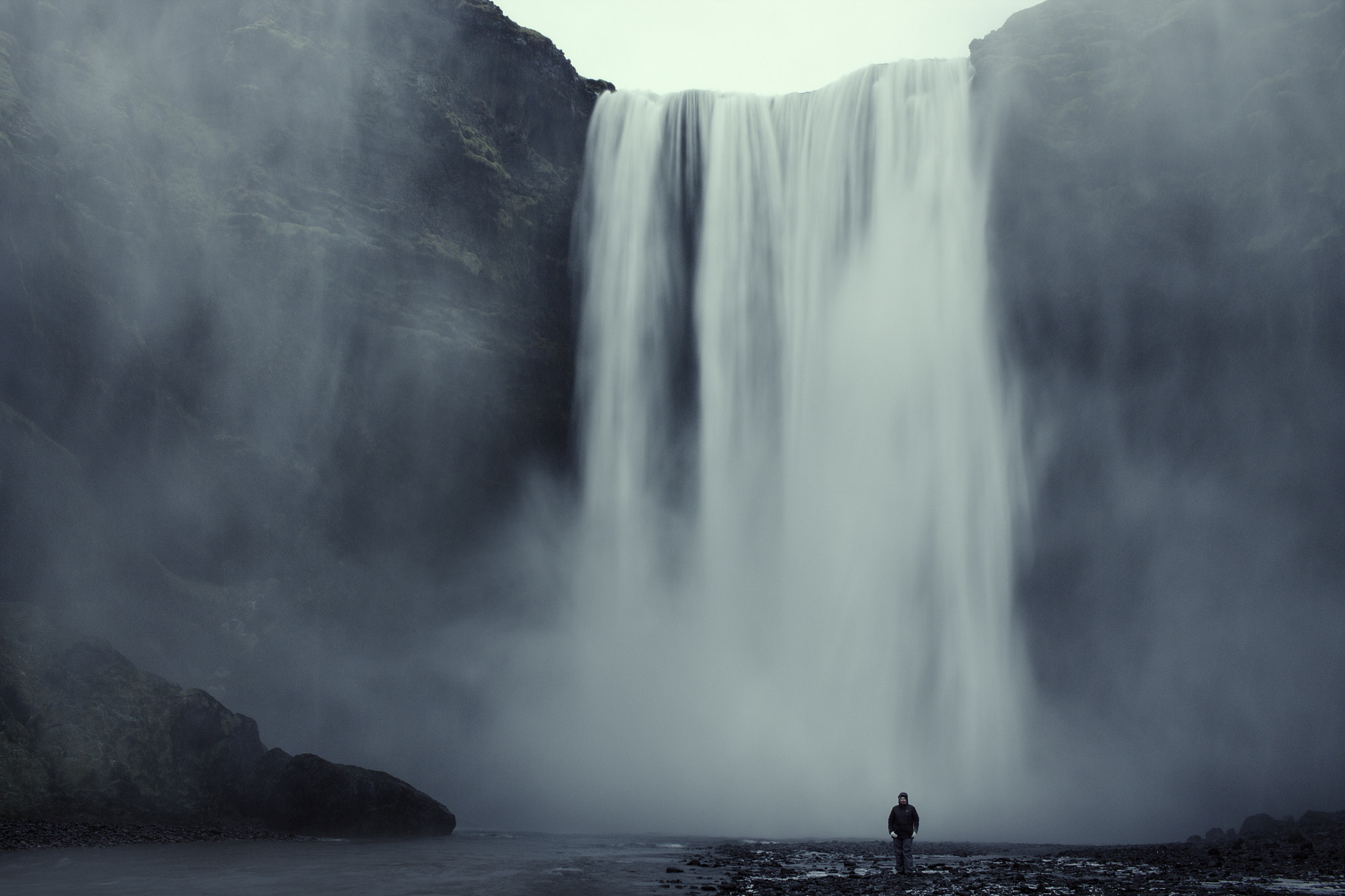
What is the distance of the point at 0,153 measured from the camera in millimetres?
24000

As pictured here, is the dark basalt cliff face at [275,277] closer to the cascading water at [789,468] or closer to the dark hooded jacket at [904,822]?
the cascading water at [789,468]

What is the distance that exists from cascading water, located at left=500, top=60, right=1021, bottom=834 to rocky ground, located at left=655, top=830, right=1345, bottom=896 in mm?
6625

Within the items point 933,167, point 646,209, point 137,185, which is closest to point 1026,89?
point 933,167

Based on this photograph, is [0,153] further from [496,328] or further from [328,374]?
[496,328]

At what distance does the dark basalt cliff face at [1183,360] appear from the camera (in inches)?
1078

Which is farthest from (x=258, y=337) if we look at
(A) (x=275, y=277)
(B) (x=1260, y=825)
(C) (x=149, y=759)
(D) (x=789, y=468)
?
(B) (x=1260, y=825)

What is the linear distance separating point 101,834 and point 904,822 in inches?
645

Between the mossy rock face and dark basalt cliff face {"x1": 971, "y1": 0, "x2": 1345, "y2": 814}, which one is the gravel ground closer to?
the mossy rock face

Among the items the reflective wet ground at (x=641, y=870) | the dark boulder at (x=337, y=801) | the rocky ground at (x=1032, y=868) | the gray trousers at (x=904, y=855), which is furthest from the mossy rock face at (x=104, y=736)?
the gray trousers at (x=904, y=855)

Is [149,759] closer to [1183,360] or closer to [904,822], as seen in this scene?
[904,822]

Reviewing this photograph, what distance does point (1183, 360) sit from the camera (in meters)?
29.3

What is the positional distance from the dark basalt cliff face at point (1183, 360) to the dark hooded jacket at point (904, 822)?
676 inches

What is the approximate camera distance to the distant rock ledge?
802 inches

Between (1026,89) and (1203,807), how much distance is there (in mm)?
24192
